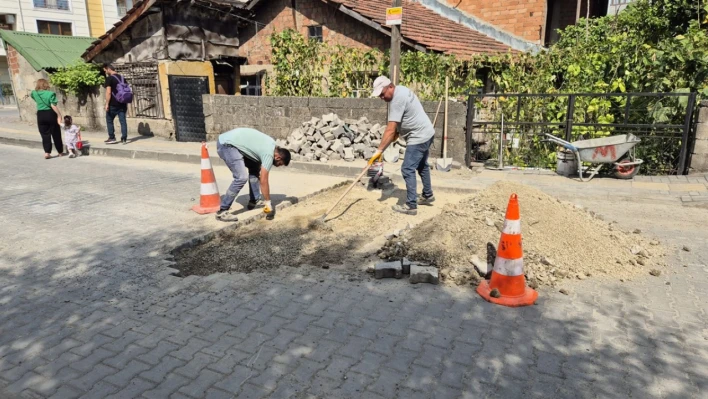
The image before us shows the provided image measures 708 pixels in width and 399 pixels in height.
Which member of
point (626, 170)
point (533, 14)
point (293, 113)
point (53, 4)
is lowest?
point (626, 170)

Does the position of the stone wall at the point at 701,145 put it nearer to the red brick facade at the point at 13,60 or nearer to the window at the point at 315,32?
the window at the point at 315,32

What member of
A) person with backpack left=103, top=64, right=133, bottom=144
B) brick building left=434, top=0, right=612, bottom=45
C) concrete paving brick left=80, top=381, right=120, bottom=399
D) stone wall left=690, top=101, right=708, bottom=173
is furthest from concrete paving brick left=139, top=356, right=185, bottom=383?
brick building left=434, top=0, right=612, bottom=45

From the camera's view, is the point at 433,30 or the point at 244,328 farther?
the point at 433,30

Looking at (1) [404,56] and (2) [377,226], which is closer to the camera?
(2) [377,226]

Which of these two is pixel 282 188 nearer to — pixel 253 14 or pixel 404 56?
pixel 404 56

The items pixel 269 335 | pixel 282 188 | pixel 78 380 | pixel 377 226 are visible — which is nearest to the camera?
pixel 78 380

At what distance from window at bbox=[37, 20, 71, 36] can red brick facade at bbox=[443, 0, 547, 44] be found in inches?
1397

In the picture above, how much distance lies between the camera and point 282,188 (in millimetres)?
7770

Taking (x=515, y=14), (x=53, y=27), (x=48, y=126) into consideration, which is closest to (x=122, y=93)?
(x=48, y=126)

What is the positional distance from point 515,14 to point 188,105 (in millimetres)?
10862

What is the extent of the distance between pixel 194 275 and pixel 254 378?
1.77 m

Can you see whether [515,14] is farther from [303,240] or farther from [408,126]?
[303,240]

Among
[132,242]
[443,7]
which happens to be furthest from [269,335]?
[443,7]

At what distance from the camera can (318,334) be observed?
3.20 m
